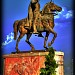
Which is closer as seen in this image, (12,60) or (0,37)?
(12,60)

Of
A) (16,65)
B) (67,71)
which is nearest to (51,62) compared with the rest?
(16,65)

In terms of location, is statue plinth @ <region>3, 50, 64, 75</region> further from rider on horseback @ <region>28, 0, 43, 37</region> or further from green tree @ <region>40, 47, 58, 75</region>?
green tree @ <region>40, 47, 58, 75</region>

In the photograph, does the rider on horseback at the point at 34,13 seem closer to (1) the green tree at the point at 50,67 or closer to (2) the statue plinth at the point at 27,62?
(2) the statue plinth at the point at 27,62

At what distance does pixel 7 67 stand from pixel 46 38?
2.17m

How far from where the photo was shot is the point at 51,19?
750 inches

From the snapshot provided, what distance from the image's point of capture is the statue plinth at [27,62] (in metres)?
18.8

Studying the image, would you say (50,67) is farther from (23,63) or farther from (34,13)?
(34,13)

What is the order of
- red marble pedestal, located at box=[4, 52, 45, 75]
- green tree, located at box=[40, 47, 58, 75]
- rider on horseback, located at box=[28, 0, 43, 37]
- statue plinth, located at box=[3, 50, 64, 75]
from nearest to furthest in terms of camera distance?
green tree, located at box=[40, 47, 58, 75] < statue plinth, located at box=[3, 50, 64, 75] < red marble pedestal, located at box=[4, 52, 45, 75] < rider on horseback, located at box=[28, 0, 43, 37]

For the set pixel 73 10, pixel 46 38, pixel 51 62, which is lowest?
pixel 51 62

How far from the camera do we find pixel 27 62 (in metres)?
19.4

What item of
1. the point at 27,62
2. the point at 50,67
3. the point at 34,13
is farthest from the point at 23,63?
the point at 50,67

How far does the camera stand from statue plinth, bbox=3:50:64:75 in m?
18.8

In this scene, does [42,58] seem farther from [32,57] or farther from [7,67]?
[7,67]

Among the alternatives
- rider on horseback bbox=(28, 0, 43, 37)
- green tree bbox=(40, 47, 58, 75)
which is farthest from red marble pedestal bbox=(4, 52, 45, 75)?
green tree bbox=(40, 47, 58, 75)
